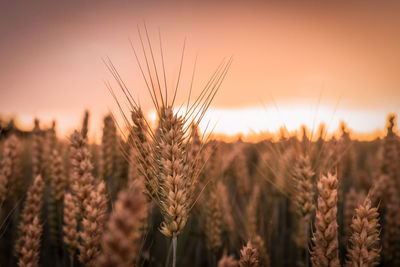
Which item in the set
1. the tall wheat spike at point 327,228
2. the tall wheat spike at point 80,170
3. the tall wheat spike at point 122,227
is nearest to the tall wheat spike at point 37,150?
the tall wheat spike at point 80,170

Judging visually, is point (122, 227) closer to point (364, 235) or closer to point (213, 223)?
point (364, 235)

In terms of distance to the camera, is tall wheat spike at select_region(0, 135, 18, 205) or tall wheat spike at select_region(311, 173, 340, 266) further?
tall wheat spike at select_region(0, 135, 18, 205)

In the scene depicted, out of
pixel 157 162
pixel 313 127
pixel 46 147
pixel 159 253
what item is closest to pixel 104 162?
pixel 46 147

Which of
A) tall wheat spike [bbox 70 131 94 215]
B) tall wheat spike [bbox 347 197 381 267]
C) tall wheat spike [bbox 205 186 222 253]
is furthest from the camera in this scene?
tall wheat spike [bbox 205 186 222 253]

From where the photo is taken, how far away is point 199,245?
127 inches

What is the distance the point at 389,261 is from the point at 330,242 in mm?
1921

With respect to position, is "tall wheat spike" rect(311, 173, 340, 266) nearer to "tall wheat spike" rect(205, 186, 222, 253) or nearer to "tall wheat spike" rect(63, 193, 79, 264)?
"tall wheat spike" rect(205, 186, 222, 253)

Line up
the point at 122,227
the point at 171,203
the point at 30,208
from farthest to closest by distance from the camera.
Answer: the point at 30,208
the point at 171,203
the point at 122,227

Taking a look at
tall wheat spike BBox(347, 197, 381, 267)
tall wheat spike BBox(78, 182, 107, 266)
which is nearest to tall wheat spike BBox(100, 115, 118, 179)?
tall wheat spike BBox(78, 182, 107, 266)

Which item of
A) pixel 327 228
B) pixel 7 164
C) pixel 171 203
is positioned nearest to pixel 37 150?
pixel 7 164

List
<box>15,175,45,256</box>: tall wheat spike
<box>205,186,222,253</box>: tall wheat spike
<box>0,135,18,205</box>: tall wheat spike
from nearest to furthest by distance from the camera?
<box>15,175,45,256</box>: tall wheat spike < <box>0,135,18,205</box>: tall wheat spike < <box>205,186,222,253</box>: tall wheat spike

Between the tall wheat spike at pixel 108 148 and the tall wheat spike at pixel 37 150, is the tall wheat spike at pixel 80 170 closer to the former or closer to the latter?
the tall wheat spike at pixel 108 148

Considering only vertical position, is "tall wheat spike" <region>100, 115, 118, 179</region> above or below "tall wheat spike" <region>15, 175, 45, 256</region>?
above

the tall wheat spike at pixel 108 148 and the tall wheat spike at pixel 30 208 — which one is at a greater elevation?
the tall wheat spike at pixel 108 148
